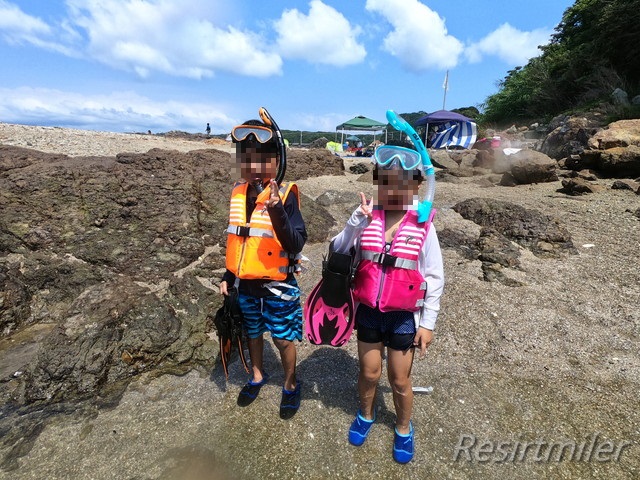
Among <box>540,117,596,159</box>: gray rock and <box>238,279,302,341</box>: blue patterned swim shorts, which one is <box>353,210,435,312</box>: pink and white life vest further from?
<box>540,117,596,159</box>: gray rock

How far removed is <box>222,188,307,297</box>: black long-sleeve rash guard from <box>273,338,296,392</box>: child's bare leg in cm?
47

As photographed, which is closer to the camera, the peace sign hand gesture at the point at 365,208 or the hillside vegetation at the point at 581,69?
the peace sign hand gesture at the point at 365,208

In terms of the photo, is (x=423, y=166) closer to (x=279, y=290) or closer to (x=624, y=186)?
(x=279, y=290)

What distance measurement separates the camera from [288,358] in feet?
10.4

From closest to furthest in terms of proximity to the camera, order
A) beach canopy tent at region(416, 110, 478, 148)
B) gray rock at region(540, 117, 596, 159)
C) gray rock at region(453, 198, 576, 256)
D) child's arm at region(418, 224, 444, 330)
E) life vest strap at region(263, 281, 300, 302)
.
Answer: child's arm at region(418, 224, 444, 330) < life vest strap at region(263, 281, 300, 302) < gray rock at region(453, 198, 576, 256) < gray rock at region(540, 117, 596, 159) < beach canopy tent at region(416, 110, 478, 148)

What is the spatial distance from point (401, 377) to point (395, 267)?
2.70ft

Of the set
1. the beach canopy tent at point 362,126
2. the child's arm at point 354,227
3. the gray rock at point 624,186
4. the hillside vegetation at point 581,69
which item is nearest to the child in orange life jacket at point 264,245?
the child's arm at point 354,227

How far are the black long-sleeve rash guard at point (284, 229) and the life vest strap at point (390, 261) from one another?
58cm

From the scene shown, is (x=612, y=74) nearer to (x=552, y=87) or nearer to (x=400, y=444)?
(x=552, y=87)

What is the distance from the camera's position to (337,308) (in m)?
2.72

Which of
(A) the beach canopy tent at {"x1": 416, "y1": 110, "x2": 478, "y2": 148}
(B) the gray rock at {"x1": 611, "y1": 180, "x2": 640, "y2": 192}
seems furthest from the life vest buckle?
(A) the beach canopy tent at {"x1": 416, "y1": 110, "x2": 478, "y2": 148}

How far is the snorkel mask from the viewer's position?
266cm

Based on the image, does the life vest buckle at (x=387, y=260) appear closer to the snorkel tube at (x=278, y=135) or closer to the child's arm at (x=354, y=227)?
the child's arm at (x=354, y=227)

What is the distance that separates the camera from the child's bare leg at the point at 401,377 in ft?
8.45
